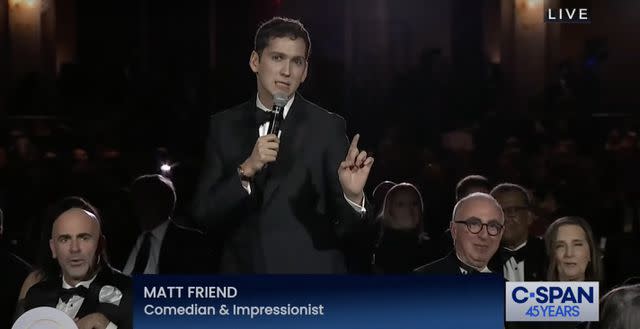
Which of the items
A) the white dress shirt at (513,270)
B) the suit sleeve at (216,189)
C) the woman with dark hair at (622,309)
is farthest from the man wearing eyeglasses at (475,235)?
the woman with dark hair at (622,309)

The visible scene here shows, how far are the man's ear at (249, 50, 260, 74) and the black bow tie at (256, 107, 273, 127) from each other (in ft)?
0.47

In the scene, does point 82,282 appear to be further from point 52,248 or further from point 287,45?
point 287,45

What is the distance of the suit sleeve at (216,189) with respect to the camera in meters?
3.95

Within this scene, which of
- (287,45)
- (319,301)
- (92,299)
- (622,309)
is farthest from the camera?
(287,45)

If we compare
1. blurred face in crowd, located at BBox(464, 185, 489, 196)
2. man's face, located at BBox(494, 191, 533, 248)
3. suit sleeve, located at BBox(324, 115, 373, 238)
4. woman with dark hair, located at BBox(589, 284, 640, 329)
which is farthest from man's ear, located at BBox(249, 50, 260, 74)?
woman with dark hair, located at BBox(589, 284, 640, 329)

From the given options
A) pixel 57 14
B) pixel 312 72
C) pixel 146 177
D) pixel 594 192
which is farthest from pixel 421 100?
pixel 57 14

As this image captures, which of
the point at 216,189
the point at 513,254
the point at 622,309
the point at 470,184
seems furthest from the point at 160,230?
the point at 622,309

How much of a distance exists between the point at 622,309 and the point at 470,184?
170 cm

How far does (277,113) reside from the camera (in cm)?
391

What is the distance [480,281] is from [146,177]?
4.86ft

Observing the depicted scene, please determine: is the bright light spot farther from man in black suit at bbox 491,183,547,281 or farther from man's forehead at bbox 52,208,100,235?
man's forehead at bbox 52,208,100,235

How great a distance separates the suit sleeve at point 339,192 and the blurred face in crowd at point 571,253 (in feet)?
2.10

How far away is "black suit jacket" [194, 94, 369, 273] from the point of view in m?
4.02

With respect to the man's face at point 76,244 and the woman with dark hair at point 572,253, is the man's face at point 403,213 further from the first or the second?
the man's face at point 76,244
